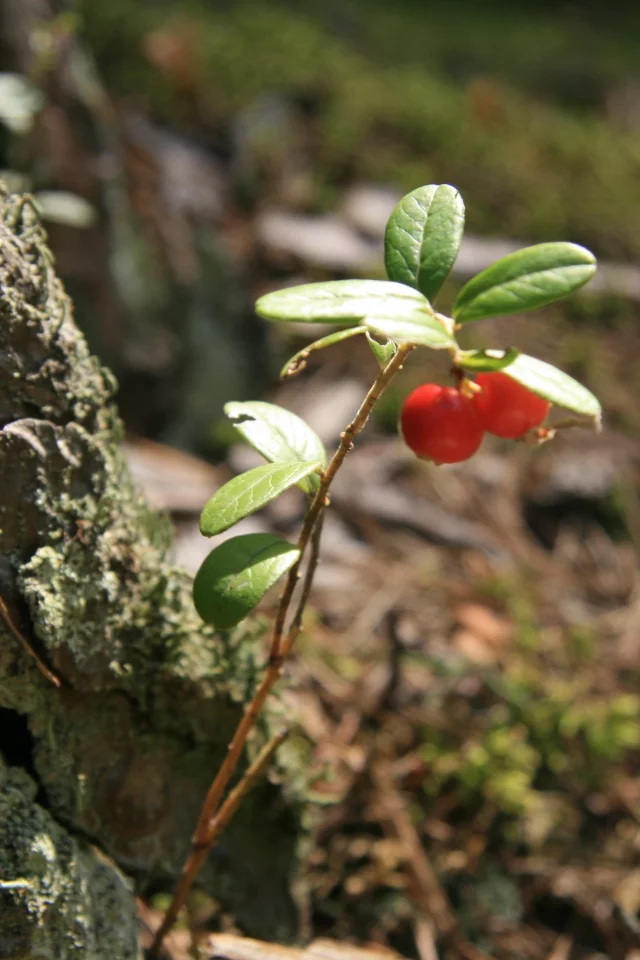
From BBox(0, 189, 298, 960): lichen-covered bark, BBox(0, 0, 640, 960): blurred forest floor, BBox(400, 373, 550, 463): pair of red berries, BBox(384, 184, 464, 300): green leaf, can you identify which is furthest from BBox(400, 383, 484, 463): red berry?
BBox(0, 0, 640, 960): blurred forest floor

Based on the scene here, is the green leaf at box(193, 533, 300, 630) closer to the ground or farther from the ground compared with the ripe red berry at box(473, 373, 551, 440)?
closer to the ground

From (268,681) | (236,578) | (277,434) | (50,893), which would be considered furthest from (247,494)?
(50,893)

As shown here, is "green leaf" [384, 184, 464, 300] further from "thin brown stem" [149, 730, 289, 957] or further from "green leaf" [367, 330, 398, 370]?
"thin brown stem" [149, 730, 289, 957]

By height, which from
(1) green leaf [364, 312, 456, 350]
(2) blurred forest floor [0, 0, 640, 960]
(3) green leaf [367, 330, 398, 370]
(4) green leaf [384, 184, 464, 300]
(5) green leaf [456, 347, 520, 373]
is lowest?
(2) blurred forest floor [0, 0, 640, 960]

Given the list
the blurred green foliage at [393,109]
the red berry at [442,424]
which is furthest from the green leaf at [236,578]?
the blurred green foliage at [393,109]

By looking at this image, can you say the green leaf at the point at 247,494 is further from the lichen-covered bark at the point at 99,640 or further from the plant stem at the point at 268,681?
the lichen-covered bark at the point at 99,640

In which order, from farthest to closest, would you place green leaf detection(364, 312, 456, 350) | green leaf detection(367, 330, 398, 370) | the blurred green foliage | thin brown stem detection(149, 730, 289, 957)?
the blurred green foliage, thin brown stem detection(149, 730, 289, 957), green leaf detection(367, 330, 398, 370), green leaf detection(364, 312, 456, 350)

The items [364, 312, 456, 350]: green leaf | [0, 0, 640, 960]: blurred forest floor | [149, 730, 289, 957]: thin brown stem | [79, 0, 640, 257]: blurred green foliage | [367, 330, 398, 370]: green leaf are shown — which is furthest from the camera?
[79, 0, 640, 257]: blurred green foliage

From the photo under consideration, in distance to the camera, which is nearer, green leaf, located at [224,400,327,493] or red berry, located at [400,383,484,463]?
red berry, located at [400,383,484,463]
